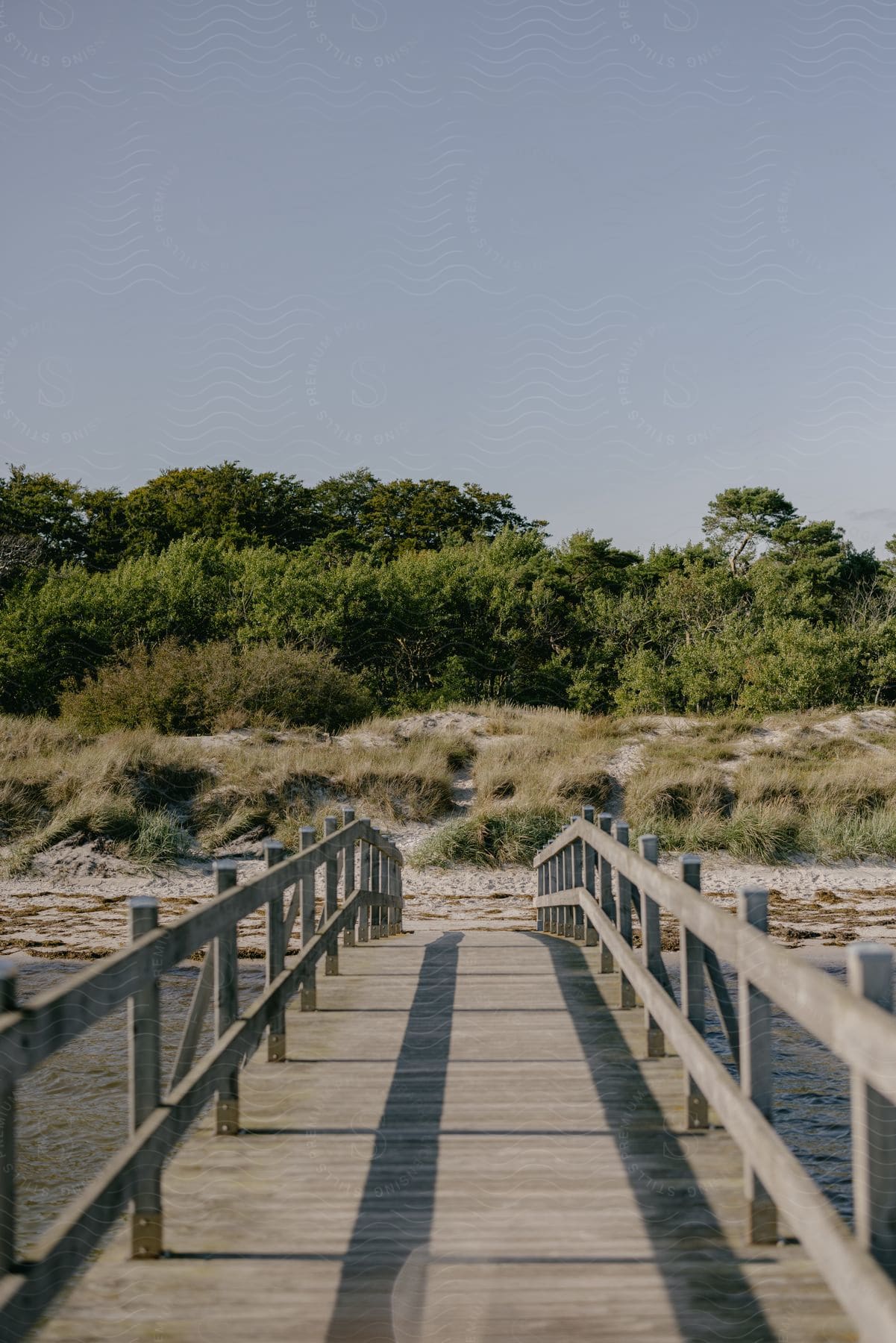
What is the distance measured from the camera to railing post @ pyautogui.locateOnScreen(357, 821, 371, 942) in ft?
31.5

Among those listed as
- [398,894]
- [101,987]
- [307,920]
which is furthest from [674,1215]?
[398,894]

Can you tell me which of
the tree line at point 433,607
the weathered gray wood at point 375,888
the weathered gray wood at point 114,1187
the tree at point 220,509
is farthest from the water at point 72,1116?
the tree at point 220,509

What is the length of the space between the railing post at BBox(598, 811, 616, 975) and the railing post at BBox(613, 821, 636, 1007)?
18cm

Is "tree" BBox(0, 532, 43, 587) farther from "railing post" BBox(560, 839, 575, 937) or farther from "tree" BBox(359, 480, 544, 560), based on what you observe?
"railing post" BBox(560, 839, 575, 937)

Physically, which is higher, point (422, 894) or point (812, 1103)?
point (422, 894)

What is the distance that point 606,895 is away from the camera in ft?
24.2

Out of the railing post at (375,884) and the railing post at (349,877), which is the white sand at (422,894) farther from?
the railing post at (349,877)

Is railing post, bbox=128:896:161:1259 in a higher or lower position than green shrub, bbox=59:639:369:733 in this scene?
lower

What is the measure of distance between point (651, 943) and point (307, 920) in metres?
2.18

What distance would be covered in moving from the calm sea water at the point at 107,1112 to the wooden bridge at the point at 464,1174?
4.24 ft

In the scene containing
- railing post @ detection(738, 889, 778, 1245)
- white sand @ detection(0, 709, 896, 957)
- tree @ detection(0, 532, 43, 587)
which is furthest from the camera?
tree @ detection(0, 532, 43, 587)

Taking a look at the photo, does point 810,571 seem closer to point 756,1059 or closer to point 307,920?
point 307,920

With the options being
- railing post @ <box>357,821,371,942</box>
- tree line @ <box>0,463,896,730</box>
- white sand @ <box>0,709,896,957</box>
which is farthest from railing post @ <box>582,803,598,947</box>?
tree line @ <box>0,463,896,730</box>

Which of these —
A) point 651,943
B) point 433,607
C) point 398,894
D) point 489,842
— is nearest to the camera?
point 651,943
